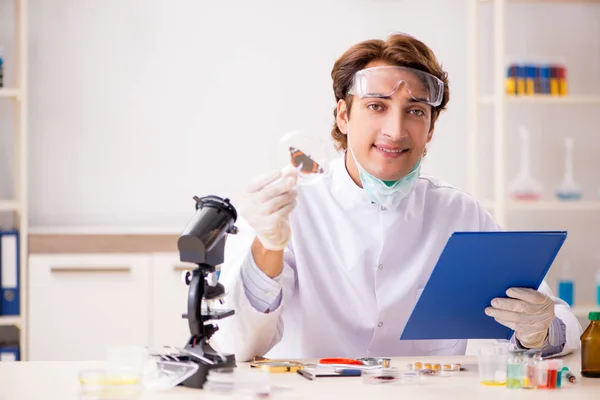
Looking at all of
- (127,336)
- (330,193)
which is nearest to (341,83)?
(330,193)

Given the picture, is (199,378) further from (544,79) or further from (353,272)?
(544,79)

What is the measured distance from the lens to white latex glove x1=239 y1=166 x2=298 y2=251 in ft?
5.48

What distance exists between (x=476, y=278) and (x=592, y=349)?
27cm

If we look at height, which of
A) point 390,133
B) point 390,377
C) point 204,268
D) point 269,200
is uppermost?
point 390,133

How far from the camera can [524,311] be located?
1.72 m

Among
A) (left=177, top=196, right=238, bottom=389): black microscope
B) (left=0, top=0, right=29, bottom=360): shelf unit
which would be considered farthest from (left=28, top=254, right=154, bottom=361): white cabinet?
(left=177, top=196, right=238, bottom=389): black microscope

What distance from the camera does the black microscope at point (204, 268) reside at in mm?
1532

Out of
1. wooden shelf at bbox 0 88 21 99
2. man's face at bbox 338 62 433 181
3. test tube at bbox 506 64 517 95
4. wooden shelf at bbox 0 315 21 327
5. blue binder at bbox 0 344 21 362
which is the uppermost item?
test tube at bbox 506 64 517 95

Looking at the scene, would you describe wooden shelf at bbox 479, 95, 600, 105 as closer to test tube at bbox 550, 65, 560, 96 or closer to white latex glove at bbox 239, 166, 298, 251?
test tube at bbox 550, 65, 560, 96

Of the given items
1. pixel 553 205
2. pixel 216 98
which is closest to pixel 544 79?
pixel 553 205

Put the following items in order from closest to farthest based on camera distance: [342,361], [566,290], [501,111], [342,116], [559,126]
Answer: [342,361], [342,116], [501,111], [566,290], [559,126]

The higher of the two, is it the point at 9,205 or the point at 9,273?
the point at 9,205

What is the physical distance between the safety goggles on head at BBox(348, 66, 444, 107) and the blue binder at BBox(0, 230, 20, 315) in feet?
6.52

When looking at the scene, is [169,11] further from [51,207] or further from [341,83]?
[341,83]
